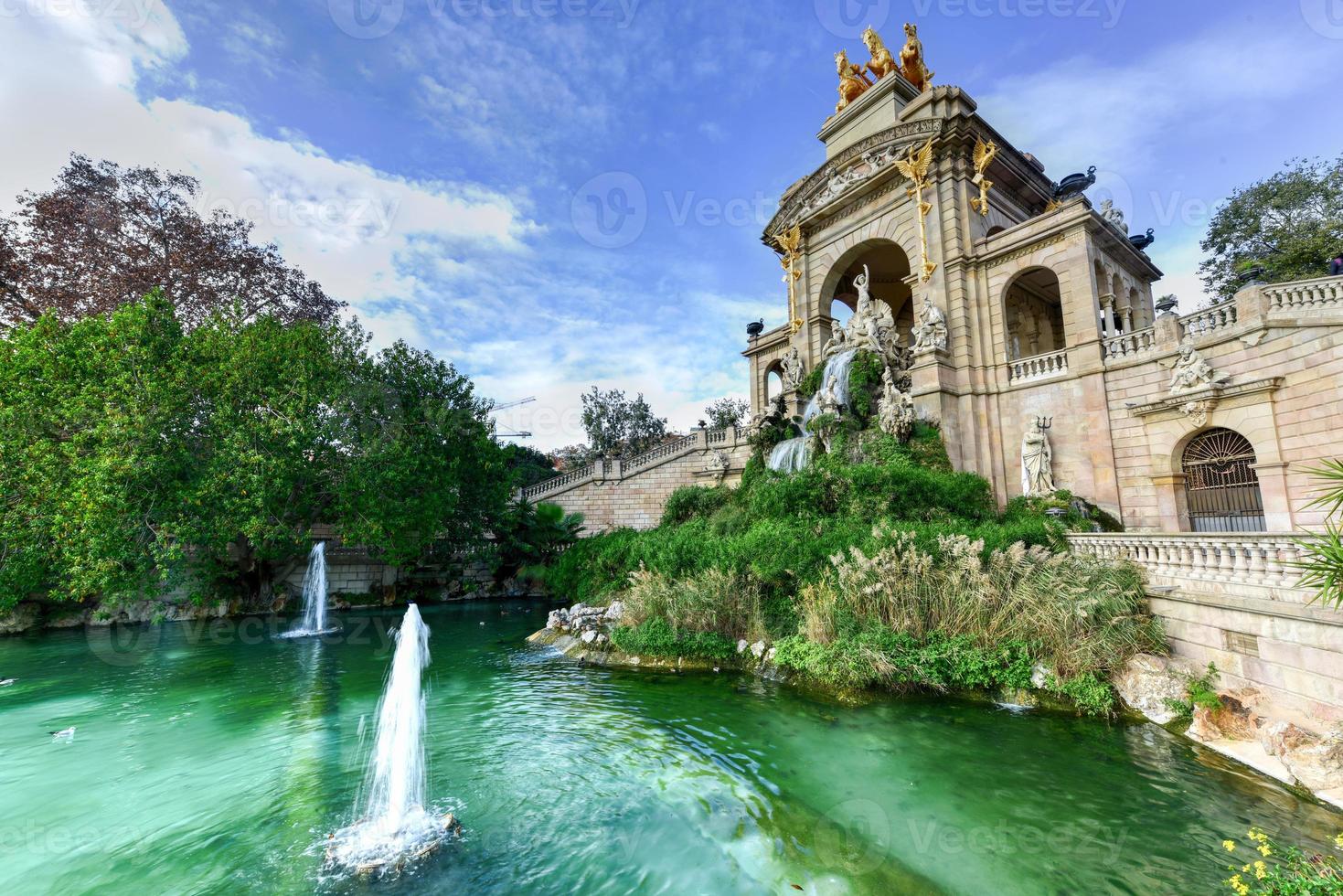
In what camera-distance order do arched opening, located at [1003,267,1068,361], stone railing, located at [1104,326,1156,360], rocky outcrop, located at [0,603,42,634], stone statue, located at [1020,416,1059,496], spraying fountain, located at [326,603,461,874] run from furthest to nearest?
arched opening, located at [1003,267,1068,361], rocky outcrop, located at [0,603,42,634], stone statue, located at [1020,416,1059,496], stone railing, located at [1104,326,1156,360], spraying fountain, located at [326,603,461,874]

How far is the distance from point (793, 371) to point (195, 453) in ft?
63.0

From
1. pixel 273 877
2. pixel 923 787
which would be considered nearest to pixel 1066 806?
pixel 923 787

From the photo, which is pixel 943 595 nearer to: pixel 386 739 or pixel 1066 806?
pixel 1066 806

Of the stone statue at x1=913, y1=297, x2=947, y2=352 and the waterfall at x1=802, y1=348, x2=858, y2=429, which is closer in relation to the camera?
the stone statue at x1=913, y1=297, x2=947, y2=352

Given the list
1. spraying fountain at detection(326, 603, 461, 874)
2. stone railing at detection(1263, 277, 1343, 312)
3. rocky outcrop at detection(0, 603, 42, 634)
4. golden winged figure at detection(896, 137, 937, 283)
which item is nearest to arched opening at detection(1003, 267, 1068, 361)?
golden winged figure at detection(896, 137, 937, 283)

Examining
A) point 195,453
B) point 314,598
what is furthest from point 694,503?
A: point 195,453

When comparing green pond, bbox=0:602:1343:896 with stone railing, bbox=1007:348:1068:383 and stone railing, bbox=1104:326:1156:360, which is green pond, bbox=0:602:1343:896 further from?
stone railing, bbox=1007:348:1068:383

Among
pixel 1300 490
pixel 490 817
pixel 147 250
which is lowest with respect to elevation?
pixel 490 817

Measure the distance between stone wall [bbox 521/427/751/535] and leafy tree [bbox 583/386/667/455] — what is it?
16.5 meters

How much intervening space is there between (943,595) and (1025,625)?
1.10 metres

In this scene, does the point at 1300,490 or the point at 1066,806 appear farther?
the point at 1300,490

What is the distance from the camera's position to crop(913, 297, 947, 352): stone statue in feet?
53.8

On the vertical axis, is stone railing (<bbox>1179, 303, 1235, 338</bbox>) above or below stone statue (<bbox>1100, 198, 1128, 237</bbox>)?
below

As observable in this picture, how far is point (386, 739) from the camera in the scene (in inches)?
257
